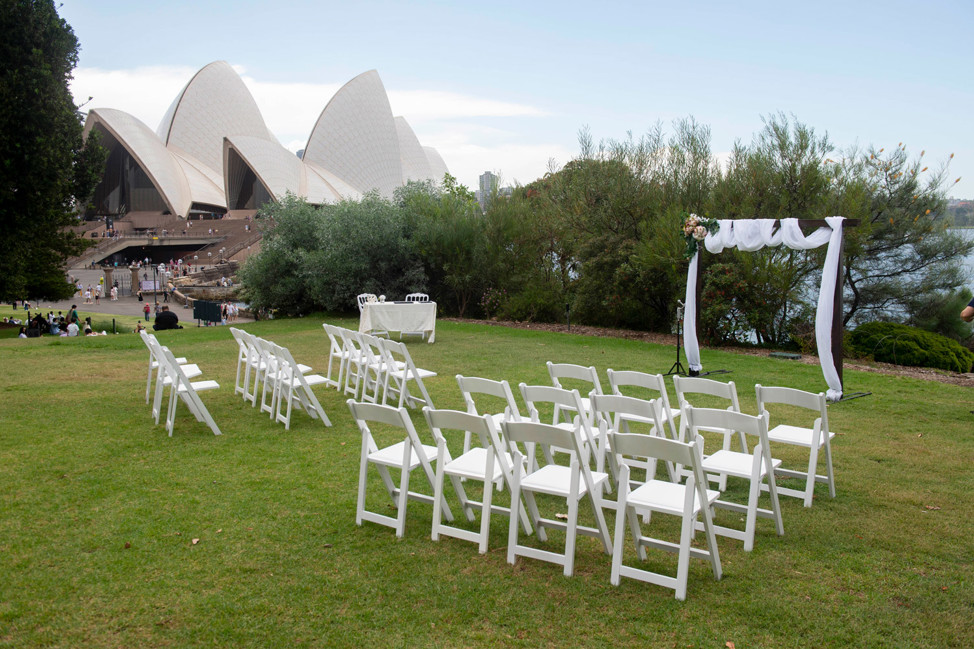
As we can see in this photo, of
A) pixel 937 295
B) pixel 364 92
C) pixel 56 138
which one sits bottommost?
pixel 937 295

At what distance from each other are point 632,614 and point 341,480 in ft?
7.59

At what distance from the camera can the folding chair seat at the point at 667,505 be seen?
2811 millimetres

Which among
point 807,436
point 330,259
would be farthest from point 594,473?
point 330,259

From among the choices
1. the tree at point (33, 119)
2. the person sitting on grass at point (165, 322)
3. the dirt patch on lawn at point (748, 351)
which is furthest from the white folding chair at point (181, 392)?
the person sitting on grass at point (165, 322)

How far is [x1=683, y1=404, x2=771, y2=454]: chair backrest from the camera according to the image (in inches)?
128

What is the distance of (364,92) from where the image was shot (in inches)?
1975

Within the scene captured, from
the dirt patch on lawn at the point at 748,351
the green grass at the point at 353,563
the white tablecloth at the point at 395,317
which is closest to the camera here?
the green grass at the point at 353,563

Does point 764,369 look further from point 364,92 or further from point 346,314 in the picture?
point 364,92

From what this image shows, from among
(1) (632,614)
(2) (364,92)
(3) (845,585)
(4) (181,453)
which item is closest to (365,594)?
(1) (632,614)

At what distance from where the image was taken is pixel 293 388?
607 cm

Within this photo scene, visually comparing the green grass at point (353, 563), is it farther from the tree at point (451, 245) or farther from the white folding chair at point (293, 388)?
the tree at point (451, 245)

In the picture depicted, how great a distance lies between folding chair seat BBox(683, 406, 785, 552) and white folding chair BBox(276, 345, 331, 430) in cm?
336

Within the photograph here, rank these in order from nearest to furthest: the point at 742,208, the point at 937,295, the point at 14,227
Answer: the point at 14,227, the point at 742,208, the point at 937,295

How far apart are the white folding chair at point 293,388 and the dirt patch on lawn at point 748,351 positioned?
7.47m
